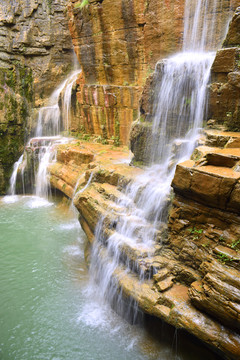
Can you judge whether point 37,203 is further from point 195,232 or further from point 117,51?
point 195,232

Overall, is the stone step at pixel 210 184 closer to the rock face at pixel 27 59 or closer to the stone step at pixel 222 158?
the stone step at pixel 222 158

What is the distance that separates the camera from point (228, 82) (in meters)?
6.11

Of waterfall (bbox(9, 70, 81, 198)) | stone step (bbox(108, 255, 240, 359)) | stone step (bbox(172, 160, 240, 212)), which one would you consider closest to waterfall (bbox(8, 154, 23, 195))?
waterfall (bbox(9, 70, 81, 198))

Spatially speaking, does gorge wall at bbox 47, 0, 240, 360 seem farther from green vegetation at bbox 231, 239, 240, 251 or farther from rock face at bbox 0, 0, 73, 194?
rock face at bbox 0, 0, 73, 194

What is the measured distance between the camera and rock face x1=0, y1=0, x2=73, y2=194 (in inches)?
503

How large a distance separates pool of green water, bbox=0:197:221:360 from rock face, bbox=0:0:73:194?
5885 mm

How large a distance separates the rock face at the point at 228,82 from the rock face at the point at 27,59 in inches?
391

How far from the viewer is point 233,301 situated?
11.5 feet

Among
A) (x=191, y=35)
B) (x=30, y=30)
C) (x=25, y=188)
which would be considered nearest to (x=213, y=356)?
(x=191, y=35)

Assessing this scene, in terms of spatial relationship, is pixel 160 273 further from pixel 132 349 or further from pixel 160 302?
pixel 132 349

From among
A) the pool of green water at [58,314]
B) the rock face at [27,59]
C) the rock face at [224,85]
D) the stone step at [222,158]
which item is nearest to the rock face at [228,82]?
the rock face at [224,85]

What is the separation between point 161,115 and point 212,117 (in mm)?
1598

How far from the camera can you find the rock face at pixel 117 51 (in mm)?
10048

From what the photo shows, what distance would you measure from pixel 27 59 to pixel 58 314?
45.7ft
